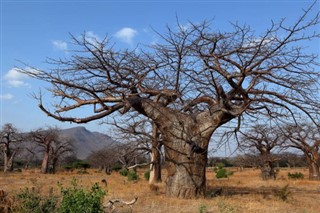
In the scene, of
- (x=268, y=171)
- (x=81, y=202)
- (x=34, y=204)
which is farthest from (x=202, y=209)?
(x=268, y=171)

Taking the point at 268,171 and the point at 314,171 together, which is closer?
the point at 268,171

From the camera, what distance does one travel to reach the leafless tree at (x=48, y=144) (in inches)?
1479

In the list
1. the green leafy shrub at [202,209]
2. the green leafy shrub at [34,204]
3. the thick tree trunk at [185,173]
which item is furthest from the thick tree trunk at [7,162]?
the green leafy shrub at [202,209]

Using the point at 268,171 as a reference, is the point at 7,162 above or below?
above

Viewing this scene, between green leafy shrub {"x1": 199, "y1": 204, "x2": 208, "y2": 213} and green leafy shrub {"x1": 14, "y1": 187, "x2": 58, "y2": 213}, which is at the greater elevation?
green leafy shrub {"x1": 14, "y1": 187, "x2": 58, "y2": 213}

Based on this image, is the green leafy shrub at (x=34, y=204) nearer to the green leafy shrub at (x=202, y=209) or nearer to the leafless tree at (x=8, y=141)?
the green leafy shrub at (x=202, y=209)

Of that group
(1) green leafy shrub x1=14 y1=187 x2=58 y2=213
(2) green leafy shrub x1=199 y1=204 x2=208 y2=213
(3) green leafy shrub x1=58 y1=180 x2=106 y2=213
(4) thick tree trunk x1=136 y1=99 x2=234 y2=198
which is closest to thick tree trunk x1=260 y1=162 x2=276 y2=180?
(4) thick tree trunk x1=136 y1=99 x2=234 y2=198

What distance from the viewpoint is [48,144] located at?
3756 cm

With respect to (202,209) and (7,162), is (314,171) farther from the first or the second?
(7,162)

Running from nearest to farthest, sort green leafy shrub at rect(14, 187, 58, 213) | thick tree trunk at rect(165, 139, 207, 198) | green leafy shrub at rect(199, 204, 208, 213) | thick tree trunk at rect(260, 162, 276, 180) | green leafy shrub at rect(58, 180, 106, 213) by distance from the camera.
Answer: green leafy shrub at rect(58, 180, 106, 213)
green leafy shrub at rect(14, 187, 58, 213)
green leafy shrub at rect(199, 204, 208, 213)
thick tree trunk at rect(165, 139, 207, 198)
thick tree trunk at rect(260, 162, 276, 180)

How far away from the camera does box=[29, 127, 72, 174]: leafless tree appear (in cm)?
3757

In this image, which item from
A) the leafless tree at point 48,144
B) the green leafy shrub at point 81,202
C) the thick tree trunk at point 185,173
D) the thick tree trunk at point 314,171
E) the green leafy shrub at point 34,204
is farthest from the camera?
the leafless tree at point 48,144

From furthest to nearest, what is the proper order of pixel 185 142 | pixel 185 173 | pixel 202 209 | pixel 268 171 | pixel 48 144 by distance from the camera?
pixel 48 144, pixel 268 171, pixel 185 142, pixel 185 173, pixel 202 209

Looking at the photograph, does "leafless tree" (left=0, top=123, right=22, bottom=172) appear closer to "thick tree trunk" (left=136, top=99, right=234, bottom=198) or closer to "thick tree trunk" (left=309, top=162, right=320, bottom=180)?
"thick tree trunk" (left=309, top=162, right=320, bottom=180)
